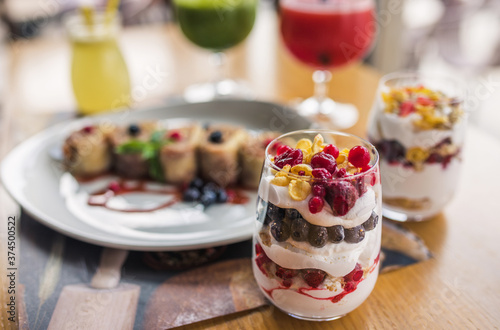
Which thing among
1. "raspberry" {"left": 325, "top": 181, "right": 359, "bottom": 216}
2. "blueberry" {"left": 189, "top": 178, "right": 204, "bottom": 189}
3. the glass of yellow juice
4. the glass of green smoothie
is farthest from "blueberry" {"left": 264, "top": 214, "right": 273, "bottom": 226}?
the glass of yellow juice

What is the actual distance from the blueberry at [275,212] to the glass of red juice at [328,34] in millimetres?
829

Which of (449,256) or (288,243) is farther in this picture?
(449,256)

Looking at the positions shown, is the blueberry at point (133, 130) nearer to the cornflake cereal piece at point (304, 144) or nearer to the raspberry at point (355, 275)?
the cornflake cereal piece at point (304, 144)

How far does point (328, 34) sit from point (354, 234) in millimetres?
961

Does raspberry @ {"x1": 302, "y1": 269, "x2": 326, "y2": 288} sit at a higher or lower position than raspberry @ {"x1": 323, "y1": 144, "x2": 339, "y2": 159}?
lower

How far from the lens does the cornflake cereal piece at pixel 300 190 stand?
718 mm

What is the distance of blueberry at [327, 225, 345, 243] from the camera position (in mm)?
728

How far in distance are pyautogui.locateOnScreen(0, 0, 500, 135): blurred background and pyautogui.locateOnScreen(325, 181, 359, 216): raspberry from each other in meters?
0.98

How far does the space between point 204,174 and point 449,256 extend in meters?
0.67

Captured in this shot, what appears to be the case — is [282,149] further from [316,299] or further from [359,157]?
[316,299]

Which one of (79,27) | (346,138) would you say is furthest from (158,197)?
(79,27)

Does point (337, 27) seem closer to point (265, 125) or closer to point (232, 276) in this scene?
point (265, 125)

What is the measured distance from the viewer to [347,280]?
0.77 m

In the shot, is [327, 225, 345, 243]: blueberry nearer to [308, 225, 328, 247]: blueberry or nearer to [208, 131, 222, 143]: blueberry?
[308, 225, 328, 247]: blueberry
